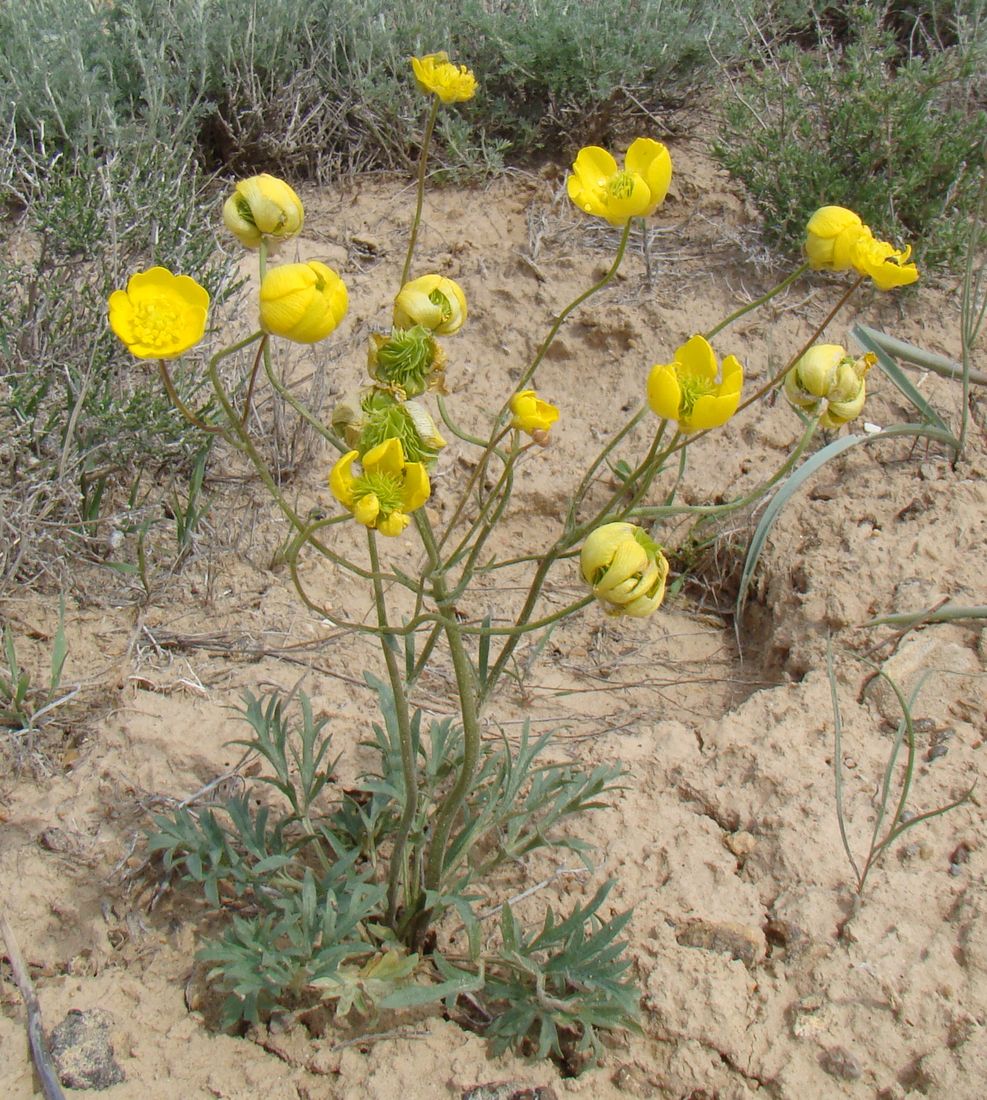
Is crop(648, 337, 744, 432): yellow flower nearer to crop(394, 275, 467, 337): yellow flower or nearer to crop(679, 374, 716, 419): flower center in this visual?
crop(679, 374, 716, 419): flower center

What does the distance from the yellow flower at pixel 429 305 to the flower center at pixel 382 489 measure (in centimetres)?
29

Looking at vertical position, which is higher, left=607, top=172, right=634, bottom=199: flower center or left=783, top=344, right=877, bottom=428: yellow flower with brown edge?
left=607, top=172, right=634, bottom=199: flower center

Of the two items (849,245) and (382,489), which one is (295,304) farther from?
(849,245)

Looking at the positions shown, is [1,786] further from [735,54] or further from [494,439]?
[735,54]

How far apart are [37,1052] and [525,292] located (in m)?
2.88

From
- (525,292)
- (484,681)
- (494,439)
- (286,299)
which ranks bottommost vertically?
(525,292)

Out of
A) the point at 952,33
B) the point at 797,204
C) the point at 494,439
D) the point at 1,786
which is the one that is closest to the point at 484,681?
the point at 494,439

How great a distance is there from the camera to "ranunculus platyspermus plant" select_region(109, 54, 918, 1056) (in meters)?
1.37

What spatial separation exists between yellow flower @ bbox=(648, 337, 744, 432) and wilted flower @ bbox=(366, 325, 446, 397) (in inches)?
12.3

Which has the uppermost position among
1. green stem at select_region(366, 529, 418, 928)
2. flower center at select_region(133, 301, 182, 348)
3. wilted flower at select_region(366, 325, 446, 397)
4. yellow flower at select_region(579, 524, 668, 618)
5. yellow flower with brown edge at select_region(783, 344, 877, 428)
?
flower center at select_region(133, 301, 182, 348)

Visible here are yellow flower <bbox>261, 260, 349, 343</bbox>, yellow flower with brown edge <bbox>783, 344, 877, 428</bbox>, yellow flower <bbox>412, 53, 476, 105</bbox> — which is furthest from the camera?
yellow flower <bbox>412, 53, 476, 105</bbox>

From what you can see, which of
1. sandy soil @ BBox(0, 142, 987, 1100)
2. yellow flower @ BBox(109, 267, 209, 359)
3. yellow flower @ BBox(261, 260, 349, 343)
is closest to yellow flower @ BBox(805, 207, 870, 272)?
yellow flower @ BBox(261, 260, 349, 343)

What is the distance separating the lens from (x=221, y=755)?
2.42 m

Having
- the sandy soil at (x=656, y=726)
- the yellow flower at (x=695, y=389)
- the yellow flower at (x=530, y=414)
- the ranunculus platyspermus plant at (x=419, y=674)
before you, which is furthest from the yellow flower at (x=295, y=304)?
the sandy soil at (x=656, y=726)
